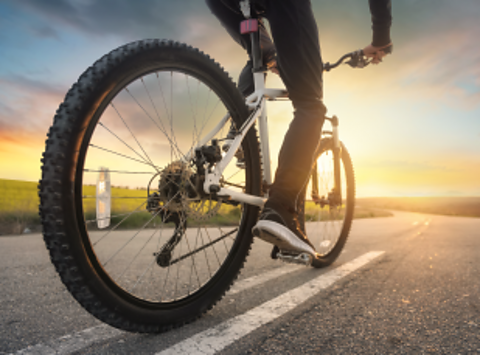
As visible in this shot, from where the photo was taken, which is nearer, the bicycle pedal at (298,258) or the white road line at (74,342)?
the white road line at (74,342)

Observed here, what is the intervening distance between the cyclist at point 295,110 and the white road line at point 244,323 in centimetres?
26

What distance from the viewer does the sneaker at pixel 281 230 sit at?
1.65m

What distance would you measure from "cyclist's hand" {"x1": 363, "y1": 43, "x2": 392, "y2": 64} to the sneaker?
4.57 feet

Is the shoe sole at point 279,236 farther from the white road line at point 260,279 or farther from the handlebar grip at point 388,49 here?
the handlebar grip at point 388,49

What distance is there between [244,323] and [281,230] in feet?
1.55

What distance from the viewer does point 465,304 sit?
1.70 meters

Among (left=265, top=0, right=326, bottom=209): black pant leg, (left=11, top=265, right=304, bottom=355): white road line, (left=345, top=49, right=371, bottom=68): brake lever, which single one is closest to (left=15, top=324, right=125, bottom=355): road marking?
(left=11, top=265, right=304, bottom=355): white road line

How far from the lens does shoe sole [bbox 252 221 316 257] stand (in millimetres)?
1643

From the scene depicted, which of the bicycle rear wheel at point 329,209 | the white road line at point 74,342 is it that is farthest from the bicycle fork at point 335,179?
the white road line at point 74,342

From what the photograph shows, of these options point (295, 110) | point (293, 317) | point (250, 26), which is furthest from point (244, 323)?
point (250, 26)

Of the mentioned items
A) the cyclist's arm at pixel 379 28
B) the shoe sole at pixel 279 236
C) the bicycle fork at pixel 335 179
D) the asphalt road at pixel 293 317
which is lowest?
the asphalt road at pixel 293 317

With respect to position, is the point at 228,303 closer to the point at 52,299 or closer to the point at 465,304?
the point at 52,299

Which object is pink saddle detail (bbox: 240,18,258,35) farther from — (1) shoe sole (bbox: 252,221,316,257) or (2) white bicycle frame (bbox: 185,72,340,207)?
(1) shoe sole (bbox: 252,221,316,257)

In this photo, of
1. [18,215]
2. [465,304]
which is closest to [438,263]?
[465,304]
